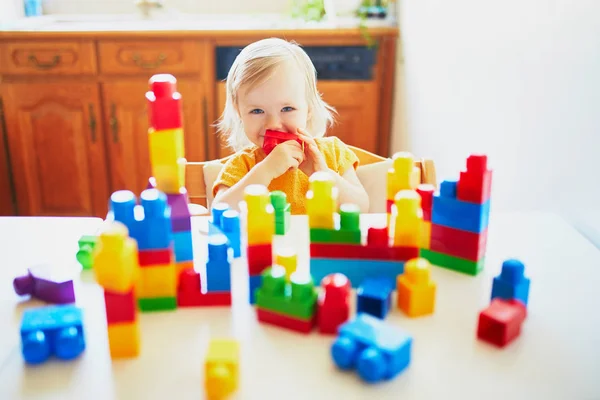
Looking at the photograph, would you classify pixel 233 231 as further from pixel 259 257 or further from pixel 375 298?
pixel 375 298

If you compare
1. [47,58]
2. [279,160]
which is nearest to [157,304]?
[279,160]

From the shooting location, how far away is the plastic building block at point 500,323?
0.65m

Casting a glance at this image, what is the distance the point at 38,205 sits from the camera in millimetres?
2523

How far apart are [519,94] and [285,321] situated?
844 mm

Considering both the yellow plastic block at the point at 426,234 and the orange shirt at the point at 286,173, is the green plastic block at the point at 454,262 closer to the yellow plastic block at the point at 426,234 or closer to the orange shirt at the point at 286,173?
the yellow plastic block at the point at 426,234

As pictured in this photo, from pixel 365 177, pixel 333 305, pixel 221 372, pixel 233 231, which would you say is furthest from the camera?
pixel 365 177

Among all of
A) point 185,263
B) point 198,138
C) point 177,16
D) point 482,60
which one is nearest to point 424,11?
point 482,60

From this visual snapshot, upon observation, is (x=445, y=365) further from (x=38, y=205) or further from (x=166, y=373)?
(x=38, y=205)

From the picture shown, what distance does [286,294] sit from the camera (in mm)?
688

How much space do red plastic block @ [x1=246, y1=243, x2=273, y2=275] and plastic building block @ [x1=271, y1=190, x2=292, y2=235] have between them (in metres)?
0.18

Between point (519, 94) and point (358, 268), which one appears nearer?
point (358, 268)

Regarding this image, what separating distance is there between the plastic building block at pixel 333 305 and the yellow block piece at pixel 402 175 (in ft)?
0.63

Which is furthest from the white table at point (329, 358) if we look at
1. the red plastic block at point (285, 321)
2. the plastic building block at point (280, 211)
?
the plastic building block at point (280, 211)

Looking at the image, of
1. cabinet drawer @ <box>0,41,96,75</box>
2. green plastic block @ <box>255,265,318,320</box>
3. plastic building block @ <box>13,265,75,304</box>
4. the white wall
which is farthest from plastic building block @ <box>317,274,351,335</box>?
cabinet drawer @ <box>0,41,96,75</box>
